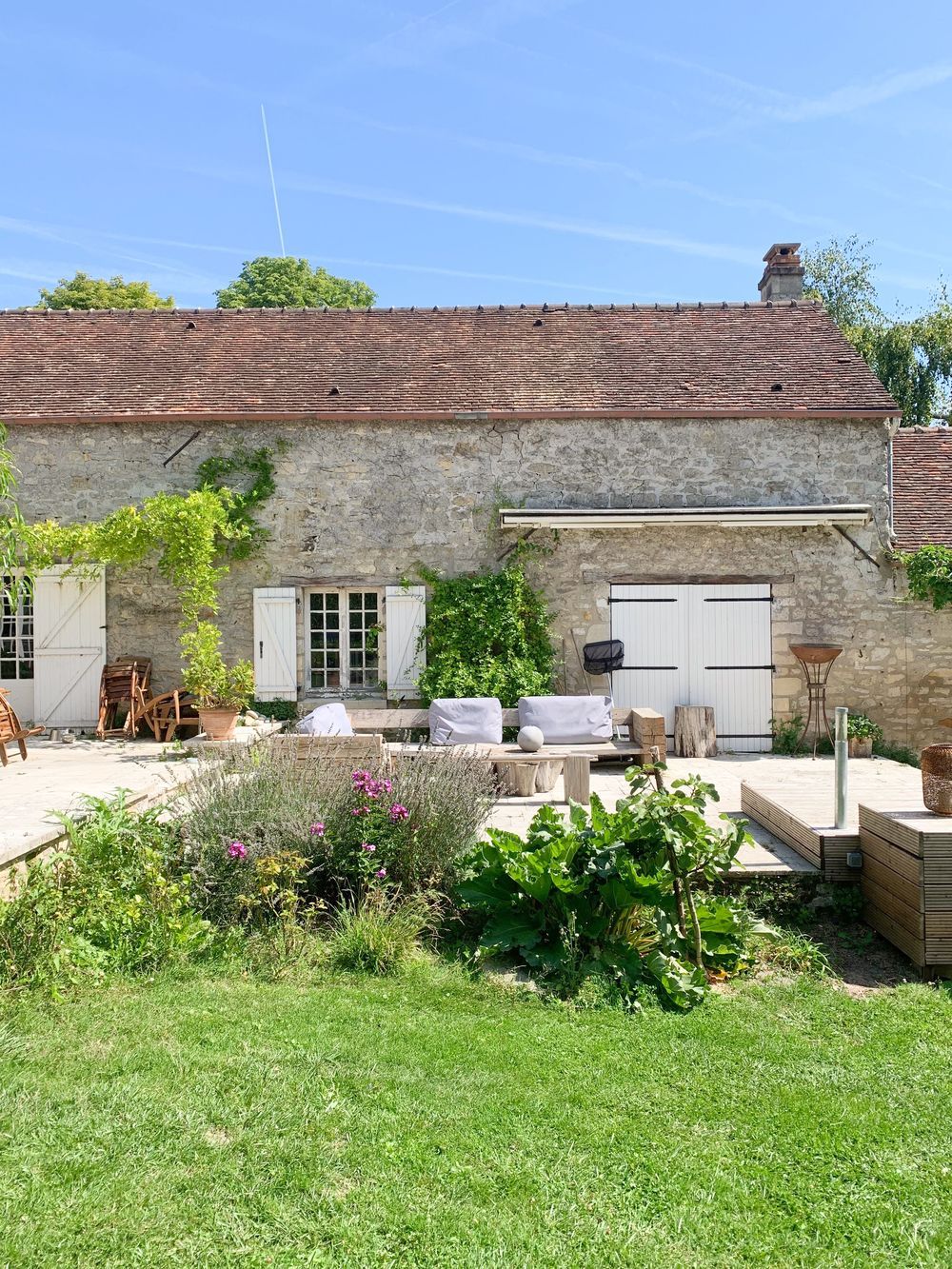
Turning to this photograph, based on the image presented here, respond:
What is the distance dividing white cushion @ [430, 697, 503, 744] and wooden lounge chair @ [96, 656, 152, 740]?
159 inches

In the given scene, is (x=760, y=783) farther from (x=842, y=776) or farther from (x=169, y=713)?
(x=169, y=713)

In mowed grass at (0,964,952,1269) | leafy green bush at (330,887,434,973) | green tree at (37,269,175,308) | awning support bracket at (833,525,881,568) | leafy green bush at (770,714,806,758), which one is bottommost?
mowed grass at (0,964,952,1269)

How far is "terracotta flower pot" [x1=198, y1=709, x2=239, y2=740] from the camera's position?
31.2 ft

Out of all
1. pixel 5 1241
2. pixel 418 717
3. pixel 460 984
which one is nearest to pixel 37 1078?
pixel 5 1241

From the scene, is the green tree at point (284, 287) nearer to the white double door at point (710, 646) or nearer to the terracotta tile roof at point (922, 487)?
the terracotta tile roof at point (922, 487)

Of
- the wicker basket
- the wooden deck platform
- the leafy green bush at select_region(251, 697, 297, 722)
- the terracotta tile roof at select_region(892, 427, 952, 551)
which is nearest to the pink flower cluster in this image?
the wooden deck platform

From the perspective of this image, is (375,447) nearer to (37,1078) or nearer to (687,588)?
(687,588)

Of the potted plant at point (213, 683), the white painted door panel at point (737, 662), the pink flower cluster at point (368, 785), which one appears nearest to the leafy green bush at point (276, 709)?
the potted plant at point (213, 683)

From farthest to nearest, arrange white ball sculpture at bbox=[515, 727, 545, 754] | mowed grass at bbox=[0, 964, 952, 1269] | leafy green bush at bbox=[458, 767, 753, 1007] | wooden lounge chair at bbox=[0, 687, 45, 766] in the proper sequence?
wooden lounge chair at bbox=[0, 687, 45, 766]
white ball sculpture at bbox=[515, 727, 545, 754]
leafy green bush at bbox=[458, 767, 753, 1007]
mowed grass at bbox=[0, 964, 952, 1269]

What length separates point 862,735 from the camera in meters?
10.2

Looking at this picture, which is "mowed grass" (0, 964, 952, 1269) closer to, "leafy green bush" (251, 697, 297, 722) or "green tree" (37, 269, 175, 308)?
"leafy green bush" (251, 697, 297, 722)

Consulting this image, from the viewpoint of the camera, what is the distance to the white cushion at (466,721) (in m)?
9.18

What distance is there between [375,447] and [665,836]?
8154mm

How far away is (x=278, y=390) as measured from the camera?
11367 millimetres
